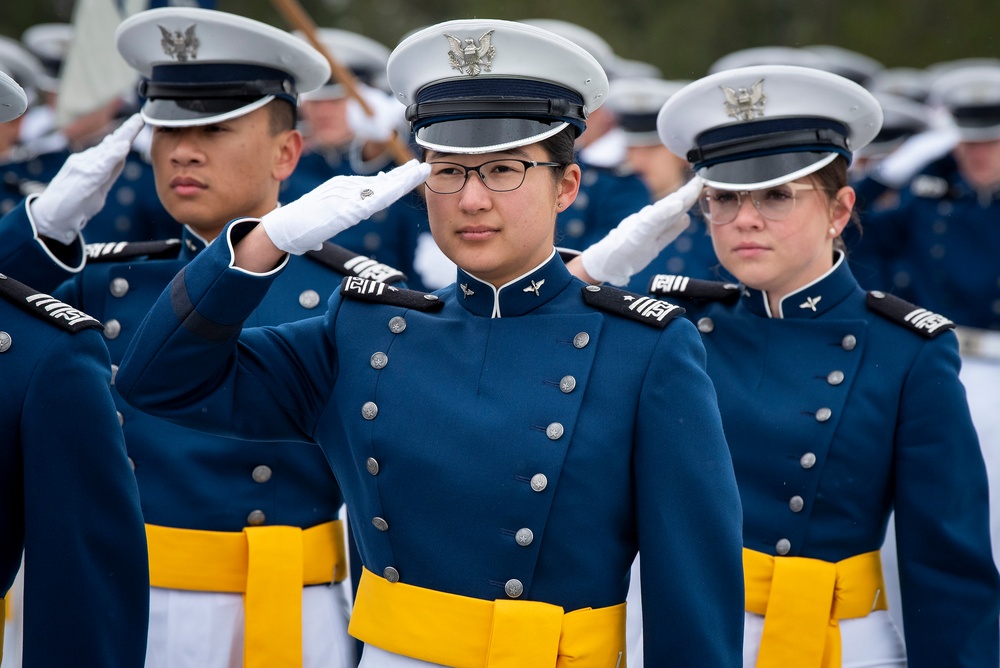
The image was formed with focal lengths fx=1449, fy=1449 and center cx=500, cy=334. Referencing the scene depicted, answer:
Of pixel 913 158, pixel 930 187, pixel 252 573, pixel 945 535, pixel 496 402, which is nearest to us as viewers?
pixel 496 402

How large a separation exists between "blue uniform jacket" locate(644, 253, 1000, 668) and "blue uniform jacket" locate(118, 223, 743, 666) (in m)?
1.00

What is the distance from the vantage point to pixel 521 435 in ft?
Answer: 9.77

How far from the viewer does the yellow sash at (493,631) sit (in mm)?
2910

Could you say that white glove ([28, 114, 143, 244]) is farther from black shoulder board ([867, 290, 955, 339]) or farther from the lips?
black shoulder board ([867, 290, 955, 339])

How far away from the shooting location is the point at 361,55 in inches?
402

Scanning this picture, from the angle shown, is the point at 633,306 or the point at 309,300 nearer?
the point at 633,306

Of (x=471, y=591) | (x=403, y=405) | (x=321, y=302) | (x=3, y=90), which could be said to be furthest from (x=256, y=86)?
(x=471, y=591)

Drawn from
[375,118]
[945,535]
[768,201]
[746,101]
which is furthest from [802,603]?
[375,118]

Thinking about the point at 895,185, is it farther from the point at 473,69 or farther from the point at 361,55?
the point at 473,69

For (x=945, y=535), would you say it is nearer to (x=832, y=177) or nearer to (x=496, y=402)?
(x=832, y=177)

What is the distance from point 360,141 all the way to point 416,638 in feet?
20.4

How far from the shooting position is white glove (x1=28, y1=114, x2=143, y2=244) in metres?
4.24

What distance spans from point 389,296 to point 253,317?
3.12 feet

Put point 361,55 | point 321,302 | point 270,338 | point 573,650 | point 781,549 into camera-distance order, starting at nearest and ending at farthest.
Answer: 1. point 573,650
2. point 270,338
3. point 781,549
4. point 321,302
5. point 361,55
